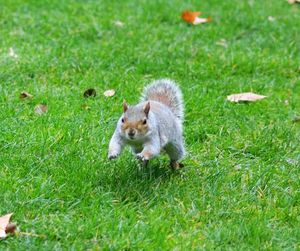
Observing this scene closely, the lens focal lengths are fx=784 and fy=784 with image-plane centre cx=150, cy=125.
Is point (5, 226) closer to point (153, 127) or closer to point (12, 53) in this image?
point (153, 127)

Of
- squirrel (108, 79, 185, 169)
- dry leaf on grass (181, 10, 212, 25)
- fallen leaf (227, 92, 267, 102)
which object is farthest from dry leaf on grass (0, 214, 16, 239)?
dry leaf on grass (181, 10, 212, 25)

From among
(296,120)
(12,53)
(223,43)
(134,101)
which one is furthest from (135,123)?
(223,43)

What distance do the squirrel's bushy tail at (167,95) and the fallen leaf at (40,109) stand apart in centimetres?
78

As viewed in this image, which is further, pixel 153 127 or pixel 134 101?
pixel 134 101

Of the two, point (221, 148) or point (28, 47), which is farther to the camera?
point (28, 47)

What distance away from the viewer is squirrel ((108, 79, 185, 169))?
3.75 meters

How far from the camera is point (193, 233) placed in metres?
3.52

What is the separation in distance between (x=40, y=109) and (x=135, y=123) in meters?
1.37

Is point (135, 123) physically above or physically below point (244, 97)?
above

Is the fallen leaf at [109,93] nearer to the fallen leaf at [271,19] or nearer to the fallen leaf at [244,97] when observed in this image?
the fallen leaf at [244,97]

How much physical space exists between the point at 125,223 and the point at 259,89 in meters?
2.43

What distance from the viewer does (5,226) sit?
11.2 feet

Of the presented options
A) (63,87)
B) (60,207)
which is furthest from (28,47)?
(60,207)

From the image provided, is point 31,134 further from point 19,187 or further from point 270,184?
point 270,184
